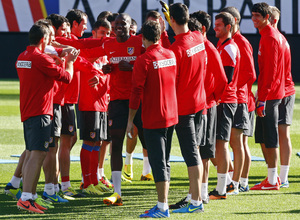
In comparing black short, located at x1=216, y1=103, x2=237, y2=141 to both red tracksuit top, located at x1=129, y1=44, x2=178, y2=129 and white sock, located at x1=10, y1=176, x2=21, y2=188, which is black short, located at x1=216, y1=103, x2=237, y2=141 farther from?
white sock, located at x1=10, y1=176, x2=21, y2=188

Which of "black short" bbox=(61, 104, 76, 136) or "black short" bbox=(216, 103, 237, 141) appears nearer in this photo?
"black short" bbox=(216, 103, 237, 141)

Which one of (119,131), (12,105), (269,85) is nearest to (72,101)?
(119,131)

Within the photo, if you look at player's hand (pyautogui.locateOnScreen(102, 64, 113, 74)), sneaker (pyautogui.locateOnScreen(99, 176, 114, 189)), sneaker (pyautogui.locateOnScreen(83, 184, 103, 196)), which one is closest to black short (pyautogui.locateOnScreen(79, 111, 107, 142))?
sneaker (pyautogui.locateOnScreen(83, 184, 103, 196))

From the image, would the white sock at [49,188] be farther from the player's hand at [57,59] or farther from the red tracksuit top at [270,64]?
the red tracksuit top at [270,64]

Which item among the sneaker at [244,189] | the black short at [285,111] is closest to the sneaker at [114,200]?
the sneaker at [244,189]

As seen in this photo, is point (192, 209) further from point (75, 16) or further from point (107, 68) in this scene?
point (75, 16)

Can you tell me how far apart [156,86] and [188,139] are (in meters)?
0.65

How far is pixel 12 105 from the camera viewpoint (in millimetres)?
18219

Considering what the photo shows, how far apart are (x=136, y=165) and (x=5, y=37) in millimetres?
19424

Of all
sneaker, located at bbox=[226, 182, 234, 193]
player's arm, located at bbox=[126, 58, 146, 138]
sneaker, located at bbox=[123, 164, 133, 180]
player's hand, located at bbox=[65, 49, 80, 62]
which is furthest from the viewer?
sneaker, located at bbox=[123, 164, 133, 180]

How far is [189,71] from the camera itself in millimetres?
6266

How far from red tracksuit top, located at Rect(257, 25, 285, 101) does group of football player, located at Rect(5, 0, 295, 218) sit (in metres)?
0.01

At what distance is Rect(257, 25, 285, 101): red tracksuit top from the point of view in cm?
770

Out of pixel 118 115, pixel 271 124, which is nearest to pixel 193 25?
pixel 118 115
